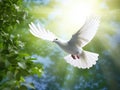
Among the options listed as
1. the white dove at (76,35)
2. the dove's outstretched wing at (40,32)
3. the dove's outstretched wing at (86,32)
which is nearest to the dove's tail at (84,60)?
the white dove at (76,35)

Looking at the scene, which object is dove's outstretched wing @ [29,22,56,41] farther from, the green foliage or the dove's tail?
the dove's tail

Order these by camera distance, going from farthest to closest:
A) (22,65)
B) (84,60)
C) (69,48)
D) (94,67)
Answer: (94,67)
(84,60)
(69,48)
(22,65)

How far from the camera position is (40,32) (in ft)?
7.45

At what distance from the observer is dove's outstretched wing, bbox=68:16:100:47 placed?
2217mm

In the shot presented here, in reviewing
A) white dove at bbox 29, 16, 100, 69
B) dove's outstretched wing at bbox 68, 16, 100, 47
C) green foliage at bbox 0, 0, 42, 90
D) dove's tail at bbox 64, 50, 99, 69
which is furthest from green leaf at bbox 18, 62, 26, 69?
dove's tail at bbox 64, 50, 99, 69

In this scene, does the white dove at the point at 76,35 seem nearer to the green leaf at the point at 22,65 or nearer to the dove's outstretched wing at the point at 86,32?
the dove's outstretched wing at the point at 86,32

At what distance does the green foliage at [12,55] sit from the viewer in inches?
76.6

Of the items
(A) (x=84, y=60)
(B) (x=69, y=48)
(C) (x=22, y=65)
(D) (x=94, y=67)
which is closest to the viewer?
(C) (x=22, y=65)

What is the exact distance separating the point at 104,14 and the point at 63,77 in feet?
5.81

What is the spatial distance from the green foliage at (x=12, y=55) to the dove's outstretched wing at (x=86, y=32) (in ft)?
1.06

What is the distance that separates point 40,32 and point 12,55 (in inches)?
12.9

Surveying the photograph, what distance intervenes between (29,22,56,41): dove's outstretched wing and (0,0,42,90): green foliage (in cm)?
13

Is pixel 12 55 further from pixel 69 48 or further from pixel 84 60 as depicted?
pixel 84 60

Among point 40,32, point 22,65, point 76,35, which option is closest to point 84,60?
point 76,35
